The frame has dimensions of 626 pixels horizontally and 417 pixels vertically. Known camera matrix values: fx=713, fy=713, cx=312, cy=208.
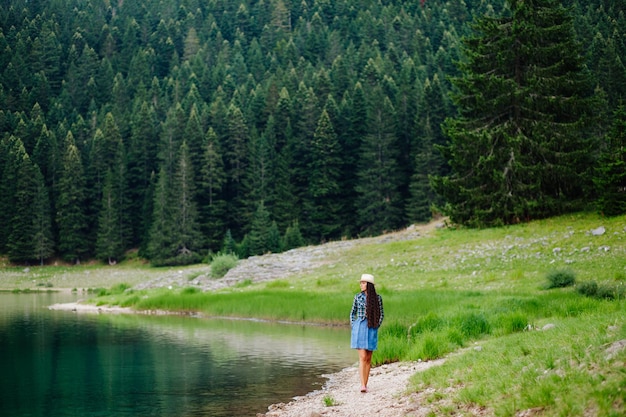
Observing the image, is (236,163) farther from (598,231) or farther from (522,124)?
(598,231)

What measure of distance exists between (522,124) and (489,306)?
69.0 feet

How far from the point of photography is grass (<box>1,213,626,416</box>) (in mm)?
10195

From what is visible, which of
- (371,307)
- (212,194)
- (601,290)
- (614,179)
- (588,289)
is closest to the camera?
(371,307)

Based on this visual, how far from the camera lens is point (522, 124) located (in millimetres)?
41500

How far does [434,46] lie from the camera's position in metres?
127

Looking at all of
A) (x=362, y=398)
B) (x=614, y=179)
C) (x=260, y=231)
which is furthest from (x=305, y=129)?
(x=362, y=398)

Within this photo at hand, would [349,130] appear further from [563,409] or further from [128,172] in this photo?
[563,409]

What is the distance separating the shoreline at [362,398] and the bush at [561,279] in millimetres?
11000

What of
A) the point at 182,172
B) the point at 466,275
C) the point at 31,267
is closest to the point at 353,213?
the point at 182,172

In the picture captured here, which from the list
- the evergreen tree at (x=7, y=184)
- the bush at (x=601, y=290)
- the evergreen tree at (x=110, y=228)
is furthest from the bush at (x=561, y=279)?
the evergreen tree at (x=7, y=184)

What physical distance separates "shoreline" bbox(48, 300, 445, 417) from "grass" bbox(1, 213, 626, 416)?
370mm

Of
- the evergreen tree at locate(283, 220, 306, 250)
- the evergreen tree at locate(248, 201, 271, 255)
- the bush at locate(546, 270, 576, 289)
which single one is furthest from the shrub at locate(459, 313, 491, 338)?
the evergreen tree at locate(248, 201, 271, 255)

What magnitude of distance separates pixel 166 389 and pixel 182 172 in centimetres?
6736

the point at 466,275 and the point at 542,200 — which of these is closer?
the point at 466,275
